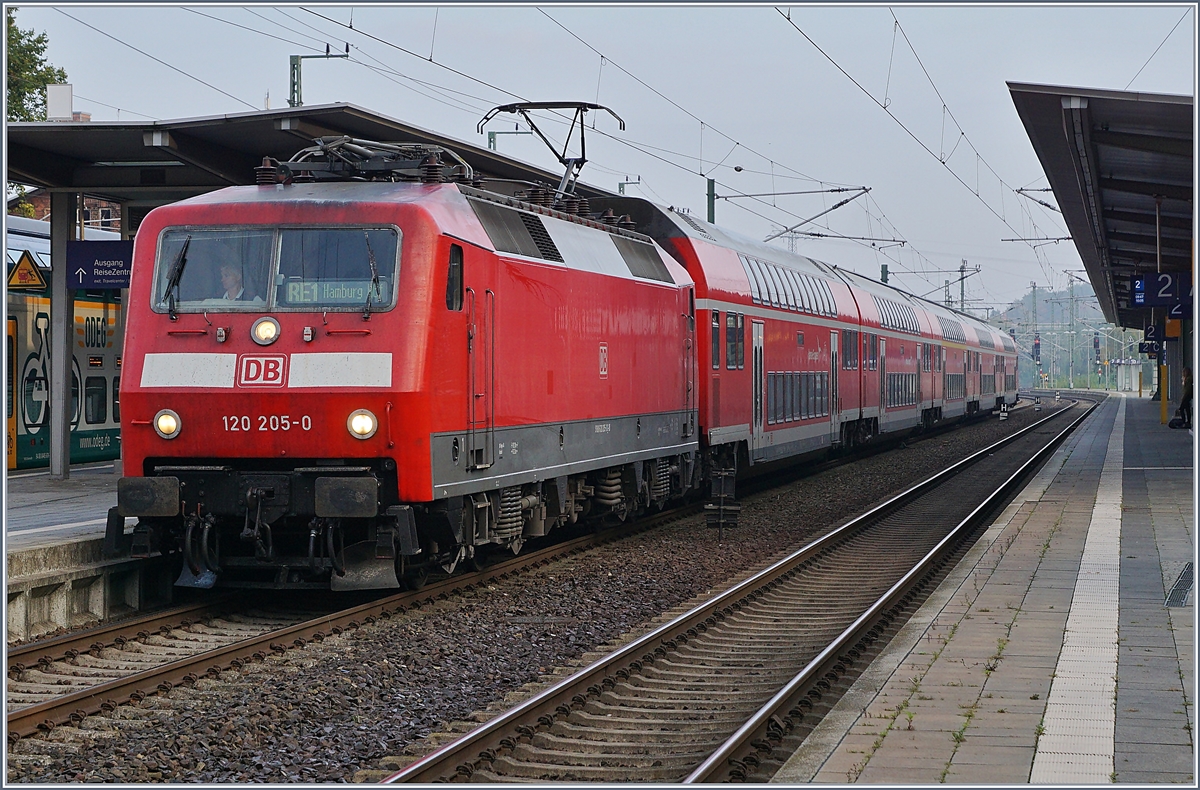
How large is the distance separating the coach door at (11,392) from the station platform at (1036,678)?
13.1 meters

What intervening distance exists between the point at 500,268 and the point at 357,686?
14.8 ft

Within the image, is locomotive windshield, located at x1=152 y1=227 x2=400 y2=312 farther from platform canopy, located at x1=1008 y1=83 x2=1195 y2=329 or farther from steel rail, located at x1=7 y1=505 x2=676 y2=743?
platform canopy, located at x1=1008 y1=83 x2=1195 y2=329

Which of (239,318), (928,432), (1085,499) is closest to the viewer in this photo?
(239,318)

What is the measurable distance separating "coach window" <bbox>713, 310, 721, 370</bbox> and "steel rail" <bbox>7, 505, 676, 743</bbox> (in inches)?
222

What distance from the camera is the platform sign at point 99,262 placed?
15.8m

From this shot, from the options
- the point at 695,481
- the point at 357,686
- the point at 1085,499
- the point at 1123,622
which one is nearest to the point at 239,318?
the point at 357,686

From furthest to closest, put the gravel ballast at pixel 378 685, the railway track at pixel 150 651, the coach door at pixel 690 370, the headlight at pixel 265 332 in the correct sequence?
the coach door at pixel 690 370 < the headlight at pixel 265 332 < the railway track at pixel 150 651 < the gravel ballast at pixel 378 685

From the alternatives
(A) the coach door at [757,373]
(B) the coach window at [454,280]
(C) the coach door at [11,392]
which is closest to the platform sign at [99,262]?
(C) the coach door at [11,392]

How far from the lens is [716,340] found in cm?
1861

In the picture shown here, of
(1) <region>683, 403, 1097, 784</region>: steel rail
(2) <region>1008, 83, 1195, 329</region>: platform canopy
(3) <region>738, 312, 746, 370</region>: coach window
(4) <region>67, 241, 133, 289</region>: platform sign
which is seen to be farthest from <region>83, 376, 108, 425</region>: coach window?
(2) <region>1008, 83, 1195, 329</region>: platform canopy

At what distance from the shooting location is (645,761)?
688 cm

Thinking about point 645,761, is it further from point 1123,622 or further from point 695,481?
point 695,481

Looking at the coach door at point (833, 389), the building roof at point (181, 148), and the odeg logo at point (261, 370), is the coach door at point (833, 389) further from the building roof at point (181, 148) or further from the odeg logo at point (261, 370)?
the odeg logo at point (261, 370)

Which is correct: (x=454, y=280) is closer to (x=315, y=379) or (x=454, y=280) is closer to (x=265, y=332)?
(x=315, y=379)
